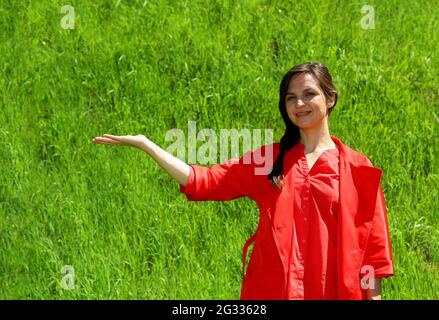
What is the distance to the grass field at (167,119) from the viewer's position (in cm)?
636

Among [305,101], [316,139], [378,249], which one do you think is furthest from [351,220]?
[305,101]

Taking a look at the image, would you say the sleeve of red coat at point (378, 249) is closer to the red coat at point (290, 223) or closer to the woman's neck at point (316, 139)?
the red coat at point (290, 223)

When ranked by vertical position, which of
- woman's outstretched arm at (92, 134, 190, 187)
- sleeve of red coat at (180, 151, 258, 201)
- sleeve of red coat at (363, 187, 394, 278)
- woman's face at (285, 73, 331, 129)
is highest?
woman's face at (285, 73, 331, 129)

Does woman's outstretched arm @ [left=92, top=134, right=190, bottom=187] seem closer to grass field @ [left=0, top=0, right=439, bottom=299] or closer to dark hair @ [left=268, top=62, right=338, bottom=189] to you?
dark hair @ [left=268, top=62, right=338, bottom=189]

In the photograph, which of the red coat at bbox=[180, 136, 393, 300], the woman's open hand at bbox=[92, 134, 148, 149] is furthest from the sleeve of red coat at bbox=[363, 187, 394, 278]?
the woman's open hand at bbox=[92, 134, 148, 149]

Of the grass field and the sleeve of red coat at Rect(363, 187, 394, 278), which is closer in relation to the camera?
the sleeve of red coat at Rect(363, 187, 394, 278)

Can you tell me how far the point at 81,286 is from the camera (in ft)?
20.3

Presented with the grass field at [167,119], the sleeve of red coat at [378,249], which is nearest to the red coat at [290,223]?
the sleeve of red coat at [378,249]

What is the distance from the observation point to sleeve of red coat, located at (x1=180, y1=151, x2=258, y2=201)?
402 centimetres

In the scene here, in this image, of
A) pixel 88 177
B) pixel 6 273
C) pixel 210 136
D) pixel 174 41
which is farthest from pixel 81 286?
pixel 174 41

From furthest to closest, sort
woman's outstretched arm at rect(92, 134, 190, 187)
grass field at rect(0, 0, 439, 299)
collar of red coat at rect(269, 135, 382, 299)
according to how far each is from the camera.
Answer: grass field at rect(0, 0, 439, 299), woman's outstretched arm at rect(92, 134, 190, 187), collar of red coat at rect(269, 135, 382, 299)

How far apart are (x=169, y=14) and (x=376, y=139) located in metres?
2.20

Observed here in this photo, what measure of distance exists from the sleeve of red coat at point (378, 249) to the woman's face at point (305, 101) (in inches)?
18.4

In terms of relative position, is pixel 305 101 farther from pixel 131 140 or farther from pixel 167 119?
pixel 167 119
